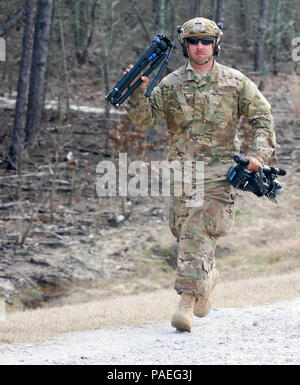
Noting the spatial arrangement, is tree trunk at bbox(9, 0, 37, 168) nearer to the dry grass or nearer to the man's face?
the dry grass

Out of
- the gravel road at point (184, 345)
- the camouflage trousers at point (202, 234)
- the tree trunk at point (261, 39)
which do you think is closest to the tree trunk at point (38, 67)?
the tree trunk at point (261, 39)

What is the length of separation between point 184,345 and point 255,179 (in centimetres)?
137

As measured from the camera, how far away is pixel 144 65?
5.80 meters

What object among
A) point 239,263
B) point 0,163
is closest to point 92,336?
point 239,263

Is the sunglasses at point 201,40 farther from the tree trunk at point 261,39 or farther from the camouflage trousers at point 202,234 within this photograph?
A: the tree trunk at point 261,39

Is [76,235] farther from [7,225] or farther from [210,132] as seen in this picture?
[210,132]

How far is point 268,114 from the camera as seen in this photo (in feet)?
19.5

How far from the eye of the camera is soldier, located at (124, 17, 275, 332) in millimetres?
5875

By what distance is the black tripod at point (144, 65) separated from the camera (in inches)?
228

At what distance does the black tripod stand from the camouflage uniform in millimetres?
118

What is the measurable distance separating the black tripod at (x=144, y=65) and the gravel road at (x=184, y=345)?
6.33 feet

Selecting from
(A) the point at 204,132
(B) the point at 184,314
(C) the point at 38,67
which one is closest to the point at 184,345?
(B) the point at 184,314

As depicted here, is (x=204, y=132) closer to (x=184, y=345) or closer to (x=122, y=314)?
(x=184, y=345)

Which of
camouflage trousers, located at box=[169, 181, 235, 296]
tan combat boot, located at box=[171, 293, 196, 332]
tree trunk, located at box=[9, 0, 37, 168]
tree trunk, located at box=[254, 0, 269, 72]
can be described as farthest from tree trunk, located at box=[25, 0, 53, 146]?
tan combat boot, located at box=[171, 293, 196, 332]
